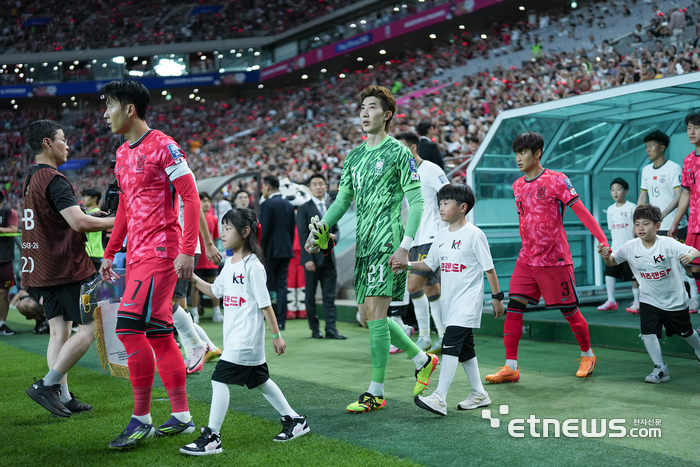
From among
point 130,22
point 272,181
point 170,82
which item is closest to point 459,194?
point 272,181

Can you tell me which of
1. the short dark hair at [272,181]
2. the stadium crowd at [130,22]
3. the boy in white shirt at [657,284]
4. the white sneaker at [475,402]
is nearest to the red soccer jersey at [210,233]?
the short dark hair at [272,181]

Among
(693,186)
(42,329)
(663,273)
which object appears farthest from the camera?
(42,329)

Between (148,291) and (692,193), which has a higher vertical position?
(692,193)

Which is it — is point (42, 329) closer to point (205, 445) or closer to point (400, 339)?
point (400, 339)

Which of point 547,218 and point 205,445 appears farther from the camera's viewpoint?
point 547,218

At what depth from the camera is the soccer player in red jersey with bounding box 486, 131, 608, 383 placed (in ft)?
16.1

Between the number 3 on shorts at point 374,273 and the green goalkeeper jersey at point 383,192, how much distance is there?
0.10 m

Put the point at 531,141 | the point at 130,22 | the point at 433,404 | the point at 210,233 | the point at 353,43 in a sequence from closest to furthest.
Result: 1. the point at 433,404
2. the point at 531,141
3. the point at 210,233
4. the point at 353,43
5. the point at 130,22

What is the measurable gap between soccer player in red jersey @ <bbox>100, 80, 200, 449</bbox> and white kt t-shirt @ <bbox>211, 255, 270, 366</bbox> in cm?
33

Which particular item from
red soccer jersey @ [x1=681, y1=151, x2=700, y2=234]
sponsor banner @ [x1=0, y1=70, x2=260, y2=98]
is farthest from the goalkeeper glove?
sponsor banner @ [x1=0, y1=70, x2=260, y2=98]

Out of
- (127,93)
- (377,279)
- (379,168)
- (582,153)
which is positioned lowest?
(377,279)

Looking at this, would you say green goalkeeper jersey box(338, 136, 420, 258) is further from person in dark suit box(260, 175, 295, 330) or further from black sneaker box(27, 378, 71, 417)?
person in dark suit box(260, 175, 295, 330)

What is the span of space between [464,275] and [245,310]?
1472 millimetres

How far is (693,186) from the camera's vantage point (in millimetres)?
5398
